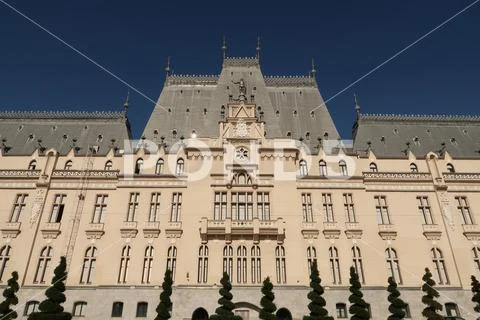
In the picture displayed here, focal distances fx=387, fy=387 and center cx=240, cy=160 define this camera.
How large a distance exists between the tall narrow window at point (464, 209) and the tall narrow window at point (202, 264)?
3141 cm

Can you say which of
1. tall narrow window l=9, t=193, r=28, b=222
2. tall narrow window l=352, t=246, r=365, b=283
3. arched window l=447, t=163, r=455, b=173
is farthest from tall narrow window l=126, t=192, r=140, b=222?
arched window l=447, t=163, r=455, b=173

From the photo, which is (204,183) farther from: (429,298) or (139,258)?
(429,298)

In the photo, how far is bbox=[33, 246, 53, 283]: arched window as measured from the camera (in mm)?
43219

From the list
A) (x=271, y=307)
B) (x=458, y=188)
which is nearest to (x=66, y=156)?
(x=271, y=307)

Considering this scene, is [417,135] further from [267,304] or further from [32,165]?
[32,165]

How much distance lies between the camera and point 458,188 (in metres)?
48.7

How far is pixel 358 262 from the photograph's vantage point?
43781 mm

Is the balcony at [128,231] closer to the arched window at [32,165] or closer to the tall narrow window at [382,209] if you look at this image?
the arched window at [32,165]

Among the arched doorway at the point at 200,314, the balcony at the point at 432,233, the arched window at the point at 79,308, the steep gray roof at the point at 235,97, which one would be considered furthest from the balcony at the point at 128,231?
the balcony at the point at 432,233

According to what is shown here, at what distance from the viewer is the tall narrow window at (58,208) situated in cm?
4650

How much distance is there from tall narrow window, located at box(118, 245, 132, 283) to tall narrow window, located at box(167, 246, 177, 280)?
177 inches

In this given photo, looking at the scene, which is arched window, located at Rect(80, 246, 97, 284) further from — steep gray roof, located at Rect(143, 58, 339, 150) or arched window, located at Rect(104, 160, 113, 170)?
steep gray roof, located at Rect(143, 58, 339, 150)

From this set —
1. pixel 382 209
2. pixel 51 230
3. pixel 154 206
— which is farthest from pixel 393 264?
pixel 51 230

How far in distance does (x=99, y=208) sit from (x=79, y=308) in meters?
11.6
